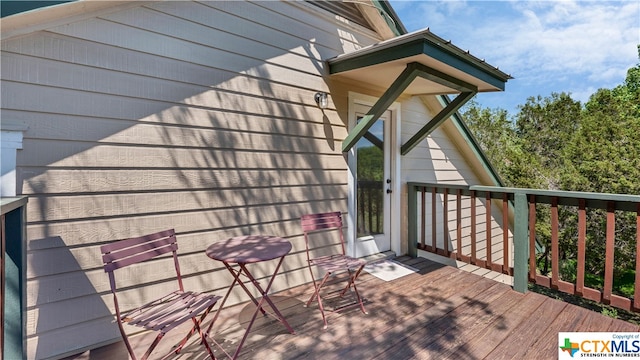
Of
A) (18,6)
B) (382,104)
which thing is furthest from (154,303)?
(382,104)

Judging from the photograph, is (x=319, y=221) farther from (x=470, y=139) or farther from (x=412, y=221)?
(x=470, y=139)

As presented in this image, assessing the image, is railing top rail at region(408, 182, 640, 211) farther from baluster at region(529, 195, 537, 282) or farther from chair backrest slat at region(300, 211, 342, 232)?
chair backrest slat at region(300, 211, 342, 232)

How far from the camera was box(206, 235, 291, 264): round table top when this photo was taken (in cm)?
205

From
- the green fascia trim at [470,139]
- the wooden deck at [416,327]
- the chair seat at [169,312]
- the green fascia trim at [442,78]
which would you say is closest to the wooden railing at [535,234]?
the wooden deck at [416,327]

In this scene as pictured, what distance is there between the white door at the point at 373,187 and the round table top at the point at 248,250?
169 cm

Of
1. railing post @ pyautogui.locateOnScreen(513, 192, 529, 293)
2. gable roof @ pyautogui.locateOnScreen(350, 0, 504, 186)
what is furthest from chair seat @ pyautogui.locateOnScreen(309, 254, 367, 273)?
gable roof @ pyautogui.locateOnScreen(350, 0, 504, 186)

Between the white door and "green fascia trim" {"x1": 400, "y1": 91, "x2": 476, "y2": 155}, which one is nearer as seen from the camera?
"green fascia trim" {"x1": 400, "y1": 91, "x2": 476, "y2": 155}

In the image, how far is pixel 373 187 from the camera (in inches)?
162

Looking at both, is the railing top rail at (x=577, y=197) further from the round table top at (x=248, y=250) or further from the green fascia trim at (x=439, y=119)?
the round table top at (x=248, y=250)

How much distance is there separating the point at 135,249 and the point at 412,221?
3348 millimetres

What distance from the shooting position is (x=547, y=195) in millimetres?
2867

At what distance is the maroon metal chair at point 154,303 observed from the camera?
1.62m

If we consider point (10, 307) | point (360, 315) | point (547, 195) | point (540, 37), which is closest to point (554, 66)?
point (540, 37)

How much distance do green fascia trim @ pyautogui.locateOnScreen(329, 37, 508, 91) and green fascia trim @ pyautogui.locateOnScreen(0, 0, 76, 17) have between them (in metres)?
2.46
